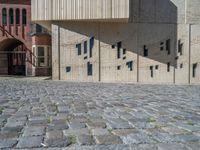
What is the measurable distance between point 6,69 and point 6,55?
60.9 inches

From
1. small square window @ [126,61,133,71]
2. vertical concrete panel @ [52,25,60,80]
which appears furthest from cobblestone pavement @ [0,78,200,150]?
vertical concrete panel @ [52,25,60,80]

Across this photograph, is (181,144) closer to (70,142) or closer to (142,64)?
(70,142)

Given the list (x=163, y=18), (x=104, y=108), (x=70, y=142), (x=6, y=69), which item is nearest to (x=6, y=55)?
(x=6, y=69)

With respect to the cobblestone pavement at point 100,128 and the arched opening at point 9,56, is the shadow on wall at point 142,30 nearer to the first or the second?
the cobblestone pavement at point 100,128

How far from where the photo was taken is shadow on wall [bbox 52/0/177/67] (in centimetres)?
1981

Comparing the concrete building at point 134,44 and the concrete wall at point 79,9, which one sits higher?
the concrete wall at point 79,9

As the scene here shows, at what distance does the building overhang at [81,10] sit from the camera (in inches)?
711

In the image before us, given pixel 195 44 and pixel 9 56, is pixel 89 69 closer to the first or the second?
pixel 195 44

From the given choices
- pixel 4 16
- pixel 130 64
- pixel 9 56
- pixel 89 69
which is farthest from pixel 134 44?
pixel 9 56

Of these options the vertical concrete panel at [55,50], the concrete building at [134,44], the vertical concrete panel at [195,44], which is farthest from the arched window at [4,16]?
the vertical concrete panel at [195,44]

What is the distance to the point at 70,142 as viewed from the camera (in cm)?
389

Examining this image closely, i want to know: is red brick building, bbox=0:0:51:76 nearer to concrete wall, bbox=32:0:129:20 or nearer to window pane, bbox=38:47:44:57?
window pane, bbox=38:47:44:57

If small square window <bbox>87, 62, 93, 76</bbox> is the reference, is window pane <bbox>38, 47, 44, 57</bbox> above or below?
above

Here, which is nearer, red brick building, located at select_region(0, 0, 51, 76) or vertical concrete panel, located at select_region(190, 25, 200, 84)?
vertical concrete panel, located at select_region(190, 25, 200, 84)
